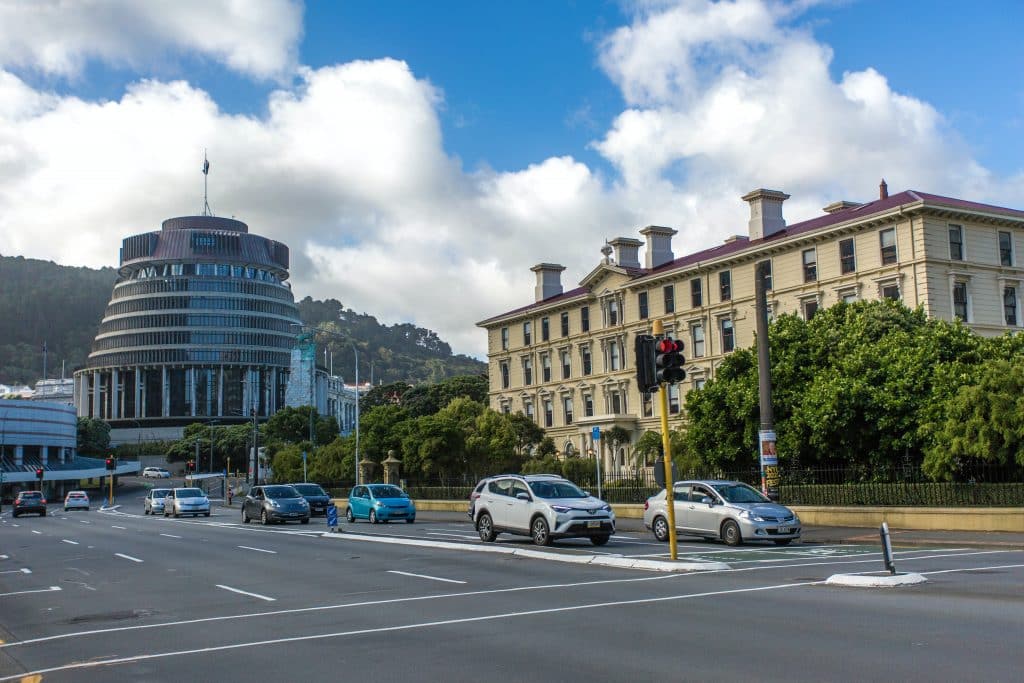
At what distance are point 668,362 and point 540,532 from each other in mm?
7335

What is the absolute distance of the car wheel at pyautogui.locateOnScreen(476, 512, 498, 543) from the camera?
2580cm

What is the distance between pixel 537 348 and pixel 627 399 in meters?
11.8

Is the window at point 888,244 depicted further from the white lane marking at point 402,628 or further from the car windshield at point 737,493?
the white lane marking at point 402,628

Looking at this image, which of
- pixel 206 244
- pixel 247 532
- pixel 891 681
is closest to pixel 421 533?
pixel 247 532

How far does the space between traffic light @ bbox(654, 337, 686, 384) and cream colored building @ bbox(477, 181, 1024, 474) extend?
3891 cm

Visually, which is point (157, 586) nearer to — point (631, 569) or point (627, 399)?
point (631, 569)

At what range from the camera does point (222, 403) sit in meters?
191

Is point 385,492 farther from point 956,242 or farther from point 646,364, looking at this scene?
point 956,242

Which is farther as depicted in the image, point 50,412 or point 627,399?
point 50,412

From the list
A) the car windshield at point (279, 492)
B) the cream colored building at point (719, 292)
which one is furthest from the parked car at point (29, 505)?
the cream colored building at point (719, 292)

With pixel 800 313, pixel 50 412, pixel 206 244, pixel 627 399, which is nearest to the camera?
pixel 800 313

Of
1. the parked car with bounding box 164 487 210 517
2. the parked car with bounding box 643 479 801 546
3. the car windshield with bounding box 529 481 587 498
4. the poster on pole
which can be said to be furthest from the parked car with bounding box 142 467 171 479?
the car windshield with bounding box 529 481 587 498

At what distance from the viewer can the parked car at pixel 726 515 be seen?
23.4 metres

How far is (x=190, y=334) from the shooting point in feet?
612
